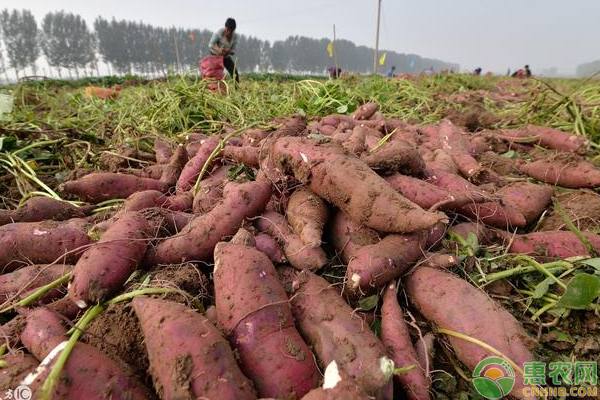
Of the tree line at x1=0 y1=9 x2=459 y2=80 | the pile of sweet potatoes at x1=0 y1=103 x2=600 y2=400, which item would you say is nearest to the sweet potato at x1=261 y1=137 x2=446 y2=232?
the pile of sweet potatoes at x1=0 y1=103 x2=600 y2=400

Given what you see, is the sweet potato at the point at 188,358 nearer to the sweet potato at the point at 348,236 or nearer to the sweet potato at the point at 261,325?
the sweet potato at the point at 261,325

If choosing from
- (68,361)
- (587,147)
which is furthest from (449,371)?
(587,147)

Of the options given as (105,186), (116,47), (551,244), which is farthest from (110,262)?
(116,47)

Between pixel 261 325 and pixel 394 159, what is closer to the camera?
pixel 261 325

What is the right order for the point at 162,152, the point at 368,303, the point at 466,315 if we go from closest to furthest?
the point at 466,315 → the point at 368,303 → the point at 162,152

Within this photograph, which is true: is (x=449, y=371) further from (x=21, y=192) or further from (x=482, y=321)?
(x=21, y=192)

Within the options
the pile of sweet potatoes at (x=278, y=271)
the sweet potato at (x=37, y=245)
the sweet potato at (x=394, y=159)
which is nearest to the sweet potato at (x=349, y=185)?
the pile of sweet potatoes at (x=278, y=271)

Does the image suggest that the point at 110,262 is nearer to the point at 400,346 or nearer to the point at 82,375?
the point at 82,375

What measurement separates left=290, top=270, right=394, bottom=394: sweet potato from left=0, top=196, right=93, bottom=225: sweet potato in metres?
1.39

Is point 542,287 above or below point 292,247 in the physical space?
below

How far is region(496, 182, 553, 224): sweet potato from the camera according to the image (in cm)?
182

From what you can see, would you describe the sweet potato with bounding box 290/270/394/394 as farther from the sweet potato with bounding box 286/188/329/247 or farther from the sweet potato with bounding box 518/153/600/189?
the sweet potato with bounding box 518/153/600/189

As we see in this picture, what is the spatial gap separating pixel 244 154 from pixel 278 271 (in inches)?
34.0

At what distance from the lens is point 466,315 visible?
1265 millimetres
